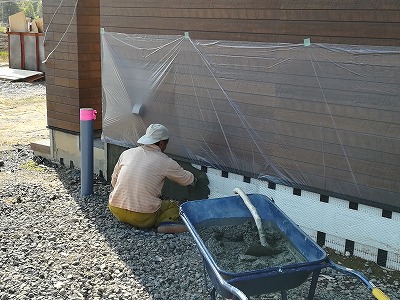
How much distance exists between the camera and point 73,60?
7629 mm

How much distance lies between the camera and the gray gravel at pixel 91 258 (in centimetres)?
446

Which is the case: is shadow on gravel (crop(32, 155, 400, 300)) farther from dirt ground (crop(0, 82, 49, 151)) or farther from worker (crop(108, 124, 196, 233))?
dirt ground (crop(0, 82, 49, 151))

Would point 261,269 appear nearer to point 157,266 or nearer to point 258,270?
point 258,270

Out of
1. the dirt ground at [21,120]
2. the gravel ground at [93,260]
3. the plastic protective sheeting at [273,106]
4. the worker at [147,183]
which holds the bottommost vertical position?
the gravel ground at [93,260]

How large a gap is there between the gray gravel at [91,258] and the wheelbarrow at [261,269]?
23.0 inches

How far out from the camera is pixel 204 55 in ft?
19.0

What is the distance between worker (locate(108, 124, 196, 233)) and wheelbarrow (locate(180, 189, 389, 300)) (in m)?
1.24

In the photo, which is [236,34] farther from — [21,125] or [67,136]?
[21,125]

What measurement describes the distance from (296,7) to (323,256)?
2493mm

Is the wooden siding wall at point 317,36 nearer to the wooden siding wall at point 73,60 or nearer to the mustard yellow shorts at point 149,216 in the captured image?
the mustard yellow shorts at point 149,216

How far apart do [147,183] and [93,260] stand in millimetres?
982

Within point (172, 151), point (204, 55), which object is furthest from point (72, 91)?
point (204, 55)

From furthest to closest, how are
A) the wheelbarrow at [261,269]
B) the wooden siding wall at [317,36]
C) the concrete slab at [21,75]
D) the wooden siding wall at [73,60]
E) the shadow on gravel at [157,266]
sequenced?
the concrete slab at [21,75]
the wooden siding wall at [73,60]
the wooden siding wall at [317,36]
the shadow on gravel at [157,266]
the wheelbarrow at [261,269]

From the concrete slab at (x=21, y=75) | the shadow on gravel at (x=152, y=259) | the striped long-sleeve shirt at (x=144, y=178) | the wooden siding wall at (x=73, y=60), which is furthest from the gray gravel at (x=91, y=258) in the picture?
the concrete slab at (x=21, y=75)
